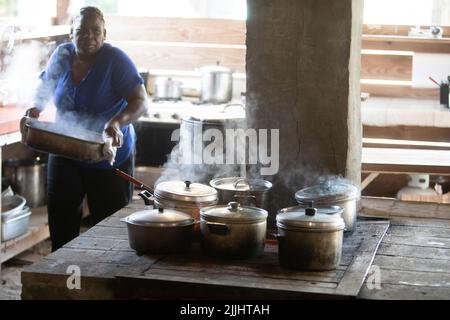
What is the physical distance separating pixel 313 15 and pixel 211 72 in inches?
148

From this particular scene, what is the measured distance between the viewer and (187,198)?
4.07 metres

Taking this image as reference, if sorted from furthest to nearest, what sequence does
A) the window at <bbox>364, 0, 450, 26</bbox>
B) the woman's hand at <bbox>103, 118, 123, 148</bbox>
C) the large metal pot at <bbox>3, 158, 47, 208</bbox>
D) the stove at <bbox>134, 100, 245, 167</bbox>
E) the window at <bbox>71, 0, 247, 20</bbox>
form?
1. the window at <bbox>71, 0, 247, 20</bbox>
2. the window at <bbox>364, 0, 450, 26</bbox>
3. the stove at <bbox>134, 100, 245, 167</bbox>
4. the large metal pot at <bbox>3, 158, 47, 208</bbox>
5. the woman's hand at <bbox>103, 118, 123, 148</bbox>

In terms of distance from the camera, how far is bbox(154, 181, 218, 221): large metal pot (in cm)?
407

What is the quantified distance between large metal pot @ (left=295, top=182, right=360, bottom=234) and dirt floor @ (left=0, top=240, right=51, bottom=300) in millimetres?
2589

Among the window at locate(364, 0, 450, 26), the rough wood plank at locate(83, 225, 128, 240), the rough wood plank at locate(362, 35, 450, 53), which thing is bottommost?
the rough wood plank at locate(83, 225, 128, 240)

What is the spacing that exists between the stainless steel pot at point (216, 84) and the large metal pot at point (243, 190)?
3.75 metres

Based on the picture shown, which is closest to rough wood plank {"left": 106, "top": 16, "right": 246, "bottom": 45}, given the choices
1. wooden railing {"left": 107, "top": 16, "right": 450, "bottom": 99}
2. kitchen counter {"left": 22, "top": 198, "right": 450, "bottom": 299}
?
wooden railing {"left": 107, "top": 16, "right": 450, "bottom": 99}

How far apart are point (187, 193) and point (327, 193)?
2.36 ft

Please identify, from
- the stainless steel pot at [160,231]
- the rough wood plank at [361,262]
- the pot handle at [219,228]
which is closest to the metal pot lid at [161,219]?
the stainless steel pot at [160,231]

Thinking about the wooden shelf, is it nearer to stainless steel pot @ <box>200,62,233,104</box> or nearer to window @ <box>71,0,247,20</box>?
stainless steel pot @ <box>200,62,233,104</box>

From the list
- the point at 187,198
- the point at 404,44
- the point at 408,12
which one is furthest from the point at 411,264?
the point at 408,12

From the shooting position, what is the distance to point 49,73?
5109 millimetres

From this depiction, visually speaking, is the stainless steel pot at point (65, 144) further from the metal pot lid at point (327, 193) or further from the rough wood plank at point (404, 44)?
the rough wood plank at point (404, 44)
